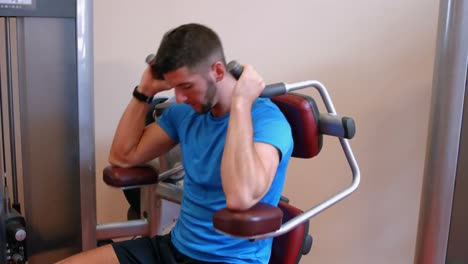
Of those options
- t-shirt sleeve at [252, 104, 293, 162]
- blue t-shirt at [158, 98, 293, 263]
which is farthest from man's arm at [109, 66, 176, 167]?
t-shirt sleeve at [252, 104, 293, 162]

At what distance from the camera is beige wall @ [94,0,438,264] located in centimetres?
204

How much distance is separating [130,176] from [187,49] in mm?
520

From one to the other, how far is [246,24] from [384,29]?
57 cm

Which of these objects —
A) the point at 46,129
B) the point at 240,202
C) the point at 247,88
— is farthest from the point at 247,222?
the point at 46,129

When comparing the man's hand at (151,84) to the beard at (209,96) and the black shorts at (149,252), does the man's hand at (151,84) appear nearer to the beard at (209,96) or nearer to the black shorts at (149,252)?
the beard at (209,96)

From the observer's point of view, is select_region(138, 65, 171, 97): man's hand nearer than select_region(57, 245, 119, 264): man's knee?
No

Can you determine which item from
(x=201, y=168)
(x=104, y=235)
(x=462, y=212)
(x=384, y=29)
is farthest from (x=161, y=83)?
(x=462, y=212)

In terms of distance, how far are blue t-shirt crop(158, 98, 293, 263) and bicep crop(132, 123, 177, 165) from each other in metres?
0.10

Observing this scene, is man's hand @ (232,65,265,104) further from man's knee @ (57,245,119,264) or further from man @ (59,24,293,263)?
man's knee @ (57,245,119,264)

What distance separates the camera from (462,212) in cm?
169

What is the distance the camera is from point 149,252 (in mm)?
1604

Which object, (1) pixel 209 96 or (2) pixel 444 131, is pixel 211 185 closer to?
(1) pixel 209 96

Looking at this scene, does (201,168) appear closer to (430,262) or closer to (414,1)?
(430,262)

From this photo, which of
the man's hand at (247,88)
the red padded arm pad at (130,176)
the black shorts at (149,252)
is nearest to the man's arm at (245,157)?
the man's hand at (247,88)
